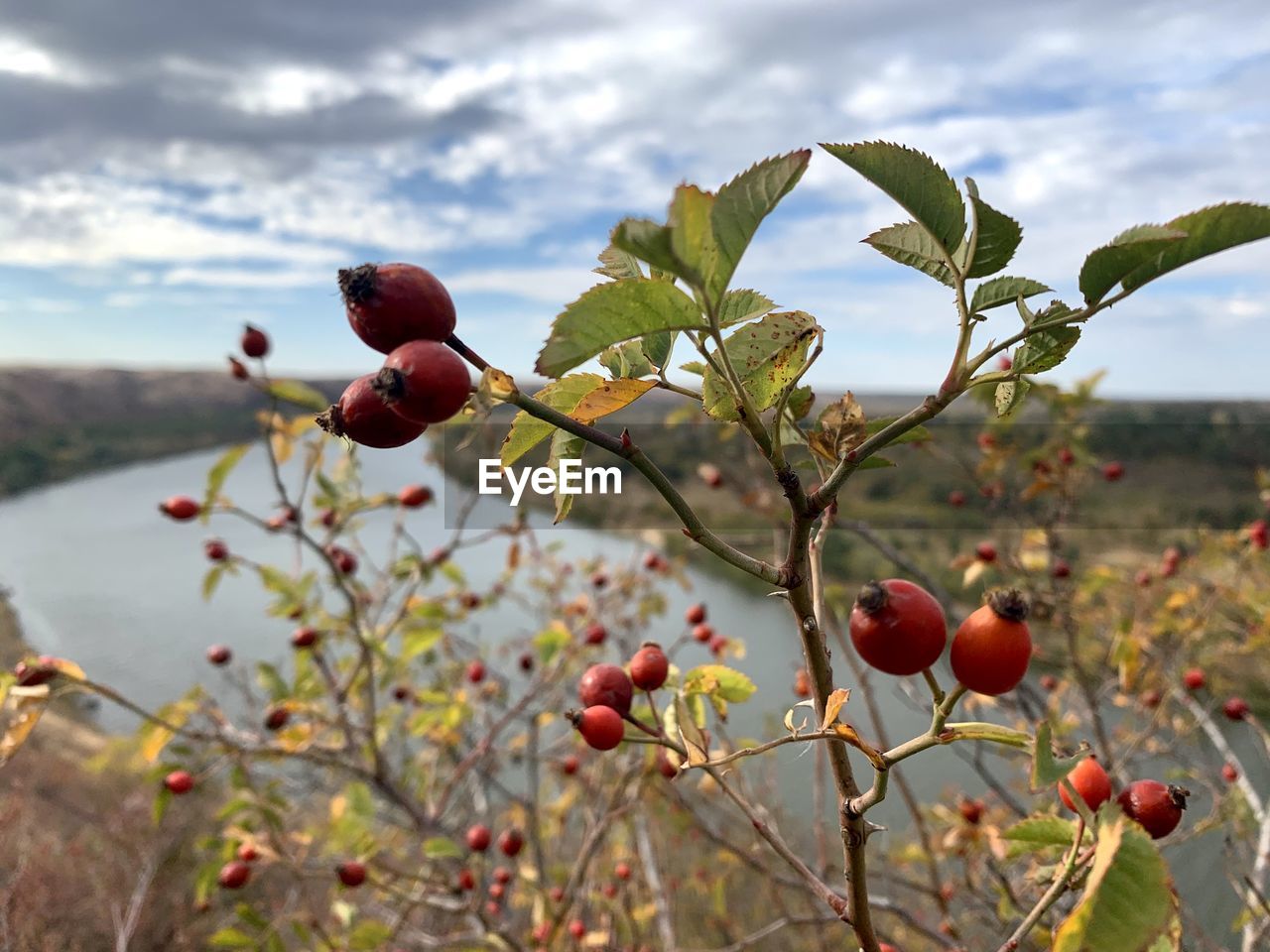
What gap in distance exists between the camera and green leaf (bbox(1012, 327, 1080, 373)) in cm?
45

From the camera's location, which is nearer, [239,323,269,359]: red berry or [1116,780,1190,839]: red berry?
[1116,780,1190,839]: red berry

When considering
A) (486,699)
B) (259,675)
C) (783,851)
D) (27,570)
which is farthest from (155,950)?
(27,570)

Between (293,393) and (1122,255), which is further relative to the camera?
(293,393)

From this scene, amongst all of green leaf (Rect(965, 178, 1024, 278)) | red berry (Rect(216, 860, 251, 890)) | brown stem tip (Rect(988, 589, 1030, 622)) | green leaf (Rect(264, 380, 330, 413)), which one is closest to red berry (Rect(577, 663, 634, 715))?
brown stem tip (Rect(988, 589, 1030, 622))

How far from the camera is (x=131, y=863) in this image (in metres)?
3.51

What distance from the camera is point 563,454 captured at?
1.68ft

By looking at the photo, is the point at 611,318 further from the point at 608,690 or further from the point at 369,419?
the point at 608,690

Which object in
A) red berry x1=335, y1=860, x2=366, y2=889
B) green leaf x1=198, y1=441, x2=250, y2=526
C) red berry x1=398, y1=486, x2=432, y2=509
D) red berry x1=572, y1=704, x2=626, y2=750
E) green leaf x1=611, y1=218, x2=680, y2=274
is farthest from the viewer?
red berry x1=398, y1=486, x2=432, y2=509

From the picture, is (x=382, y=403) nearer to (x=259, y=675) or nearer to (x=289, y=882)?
(x=259, y=675)

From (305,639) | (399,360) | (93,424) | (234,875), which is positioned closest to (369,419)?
(399,360)

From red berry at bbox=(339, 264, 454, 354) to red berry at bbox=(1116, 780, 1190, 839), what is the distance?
0.56 m

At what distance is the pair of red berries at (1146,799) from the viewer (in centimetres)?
52

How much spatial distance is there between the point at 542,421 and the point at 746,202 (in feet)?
0.65

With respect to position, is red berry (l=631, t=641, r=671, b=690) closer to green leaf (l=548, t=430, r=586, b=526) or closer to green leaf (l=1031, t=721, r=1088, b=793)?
green leaf (l=548, t=430, r=586, b=526)
